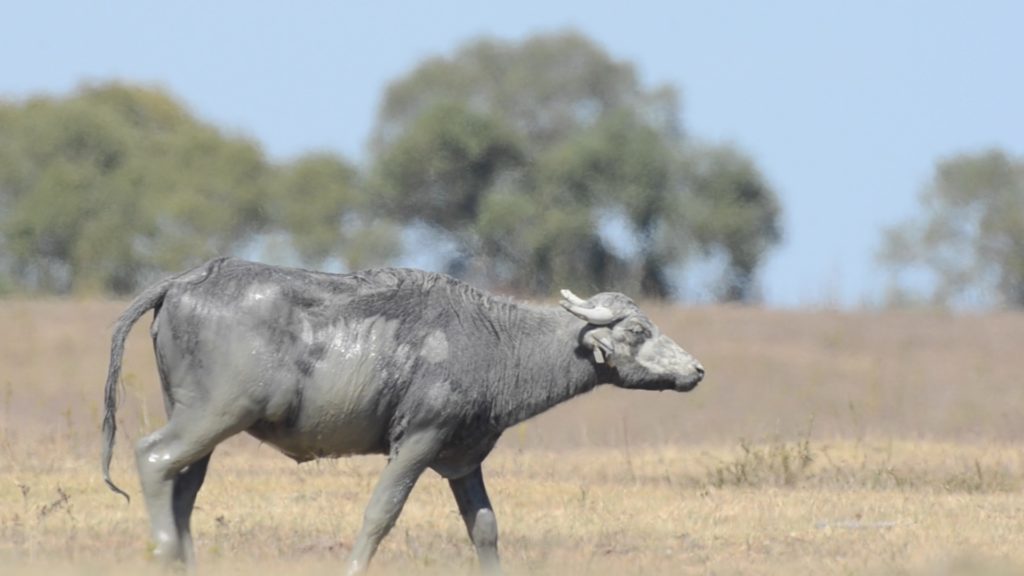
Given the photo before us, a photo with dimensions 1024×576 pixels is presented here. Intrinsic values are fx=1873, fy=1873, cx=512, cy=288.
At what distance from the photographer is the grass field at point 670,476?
12.8 meters

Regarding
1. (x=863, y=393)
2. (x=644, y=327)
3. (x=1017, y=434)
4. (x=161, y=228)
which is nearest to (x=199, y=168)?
(x=161, y=228)

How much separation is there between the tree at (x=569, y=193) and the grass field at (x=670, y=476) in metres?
12.0

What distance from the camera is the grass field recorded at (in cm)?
1275

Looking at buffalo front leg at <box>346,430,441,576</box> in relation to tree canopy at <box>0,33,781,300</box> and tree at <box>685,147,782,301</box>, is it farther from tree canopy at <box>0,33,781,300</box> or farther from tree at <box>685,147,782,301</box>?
tree at <box>685,147,782,301</box>

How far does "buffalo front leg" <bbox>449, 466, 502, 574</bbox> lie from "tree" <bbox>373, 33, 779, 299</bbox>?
92.6 feet

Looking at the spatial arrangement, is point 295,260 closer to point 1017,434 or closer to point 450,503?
point 1017,434

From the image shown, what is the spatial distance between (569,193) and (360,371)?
36379mm

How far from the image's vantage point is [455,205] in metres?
48.1

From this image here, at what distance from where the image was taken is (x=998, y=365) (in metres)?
29.4

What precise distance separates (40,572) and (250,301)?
234 cm

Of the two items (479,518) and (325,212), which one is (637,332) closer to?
(479,518)

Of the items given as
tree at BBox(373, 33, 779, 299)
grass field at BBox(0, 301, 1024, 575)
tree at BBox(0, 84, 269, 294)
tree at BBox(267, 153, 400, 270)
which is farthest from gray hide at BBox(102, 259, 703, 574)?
tree at BBox(0, 84, 269, 294)

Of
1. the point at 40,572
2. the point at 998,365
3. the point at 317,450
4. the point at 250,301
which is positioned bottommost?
the point at 40,572

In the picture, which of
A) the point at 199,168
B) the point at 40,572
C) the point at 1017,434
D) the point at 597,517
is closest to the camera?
the point at 40,572
